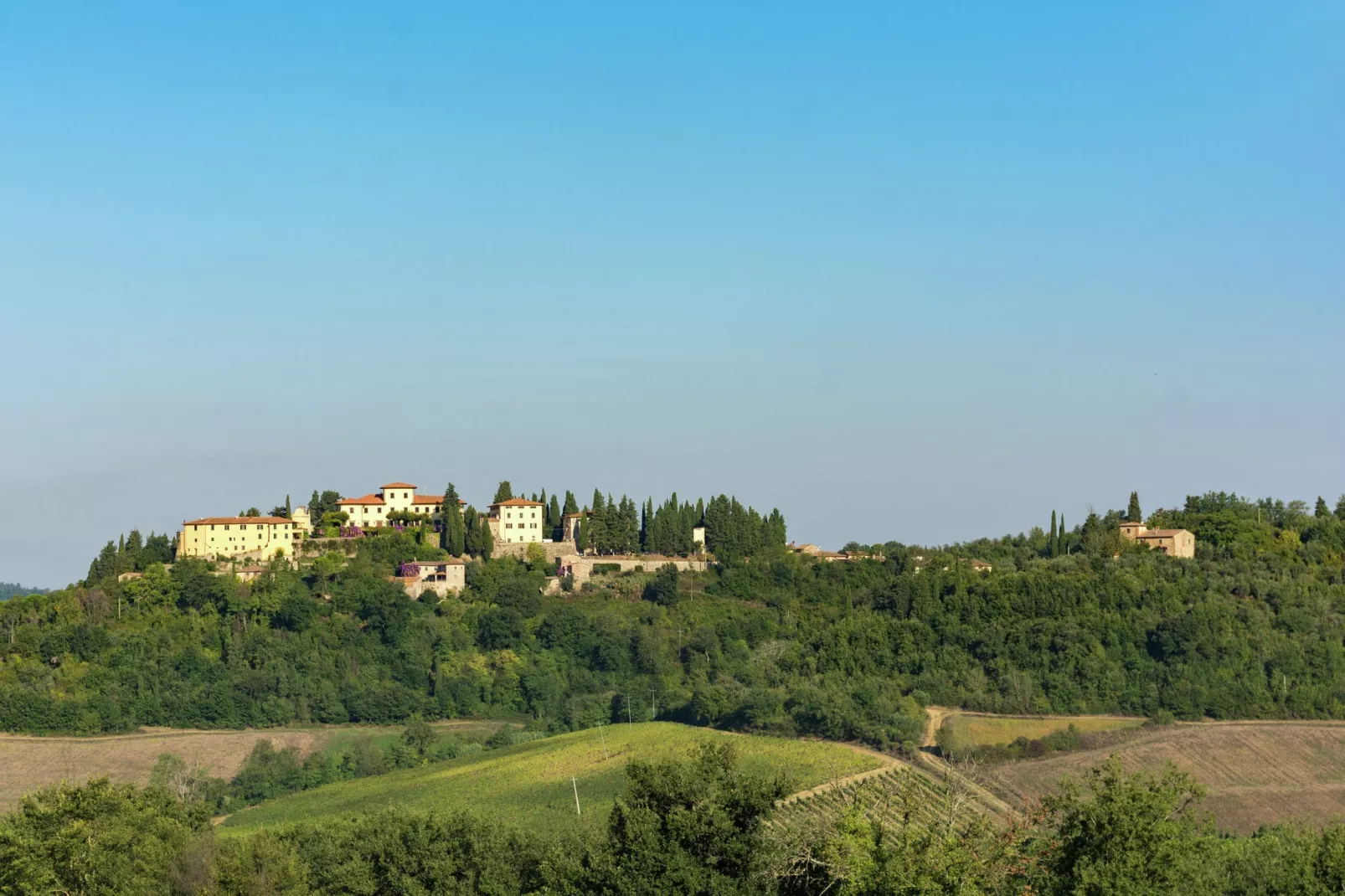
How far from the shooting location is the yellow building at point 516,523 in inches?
3922

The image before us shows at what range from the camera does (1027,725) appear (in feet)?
244

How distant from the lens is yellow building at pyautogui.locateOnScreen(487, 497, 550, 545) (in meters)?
99.6

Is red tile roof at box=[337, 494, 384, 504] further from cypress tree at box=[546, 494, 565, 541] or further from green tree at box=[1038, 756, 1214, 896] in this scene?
green tree at box=[1038, 756, 1214, 896]

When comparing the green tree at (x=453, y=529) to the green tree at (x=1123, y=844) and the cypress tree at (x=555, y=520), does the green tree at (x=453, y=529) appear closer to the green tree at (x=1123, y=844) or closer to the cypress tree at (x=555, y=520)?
the cypress tree at (x=555, y=520)

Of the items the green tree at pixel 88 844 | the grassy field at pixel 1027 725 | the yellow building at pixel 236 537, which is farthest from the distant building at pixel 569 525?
the green tree at pixel 88 844

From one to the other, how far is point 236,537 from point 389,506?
985 cm

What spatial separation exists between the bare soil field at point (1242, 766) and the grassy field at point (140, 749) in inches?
1189

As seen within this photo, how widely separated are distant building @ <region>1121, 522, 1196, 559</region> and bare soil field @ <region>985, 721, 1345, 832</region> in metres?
21.2

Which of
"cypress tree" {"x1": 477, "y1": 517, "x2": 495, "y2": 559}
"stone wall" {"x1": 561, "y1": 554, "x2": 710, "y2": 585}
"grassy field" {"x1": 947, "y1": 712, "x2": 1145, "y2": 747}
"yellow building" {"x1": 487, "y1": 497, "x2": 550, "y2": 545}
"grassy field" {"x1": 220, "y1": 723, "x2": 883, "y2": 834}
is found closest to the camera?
"grassy field" {"x1": 220, "y1": 723, "x2": 883, "y2": 834}

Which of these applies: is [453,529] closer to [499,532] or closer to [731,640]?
[499,532]

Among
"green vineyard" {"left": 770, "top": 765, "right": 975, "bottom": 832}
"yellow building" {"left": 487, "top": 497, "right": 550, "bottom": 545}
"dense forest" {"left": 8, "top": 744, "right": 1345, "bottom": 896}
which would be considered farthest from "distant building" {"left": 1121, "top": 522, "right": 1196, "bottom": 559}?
"dense forest" {"left": 8, "top": 744, "right": 1345, "bottom": 896}

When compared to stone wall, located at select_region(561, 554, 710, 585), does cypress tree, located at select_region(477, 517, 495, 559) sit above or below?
above

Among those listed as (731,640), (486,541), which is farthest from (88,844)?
(486,541)

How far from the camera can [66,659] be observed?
3346 inches
